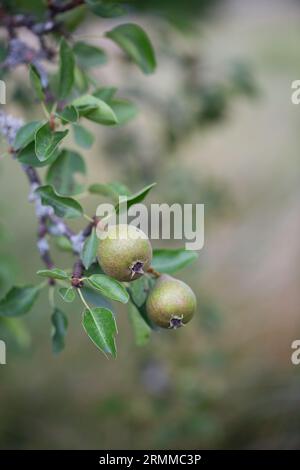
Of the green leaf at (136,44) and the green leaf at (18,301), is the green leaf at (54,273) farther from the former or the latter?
the green leaf at (136,44)

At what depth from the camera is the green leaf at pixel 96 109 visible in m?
0.69

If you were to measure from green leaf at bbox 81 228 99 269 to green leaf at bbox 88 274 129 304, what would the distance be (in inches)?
0.8

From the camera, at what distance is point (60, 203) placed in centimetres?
67

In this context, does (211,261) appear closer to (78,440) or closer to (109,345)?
(78,440)

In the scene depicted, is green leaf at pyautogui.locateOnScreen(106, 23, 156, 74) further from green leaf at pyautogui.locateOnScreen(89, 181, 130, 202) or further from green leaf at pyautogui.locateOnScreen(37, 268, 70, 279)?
green leaf at pyautogui.locateOnScreen(37, 268, 70, 279)

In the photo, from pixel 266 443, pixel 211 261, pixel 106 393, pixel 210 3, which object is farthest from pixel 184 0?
pixel 266 443

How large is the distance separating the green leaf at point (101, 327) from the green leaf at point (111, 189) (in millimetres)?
163

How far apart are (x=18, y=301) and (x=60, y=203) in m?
0.15

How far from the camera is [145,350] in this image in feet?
5.43

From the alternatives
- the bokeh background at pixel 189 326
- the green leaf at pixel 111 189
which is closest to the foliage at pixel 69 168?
the green leaf at pixel 111 189

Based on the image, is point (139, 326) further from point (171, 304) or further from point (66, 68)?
point (66, 68)

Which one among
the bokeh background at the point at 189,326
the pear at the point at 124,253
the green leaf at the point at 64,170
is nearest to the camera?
the pear at the point at 124,253

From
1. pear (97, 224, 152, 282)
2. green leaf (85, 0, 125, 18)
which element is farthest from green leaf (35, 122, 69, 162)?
green leaf (85, 0, 125, 18)

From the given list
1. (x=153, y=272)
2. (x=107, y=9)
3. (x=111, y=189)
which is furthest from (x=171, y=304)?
(x=107, y=9)
